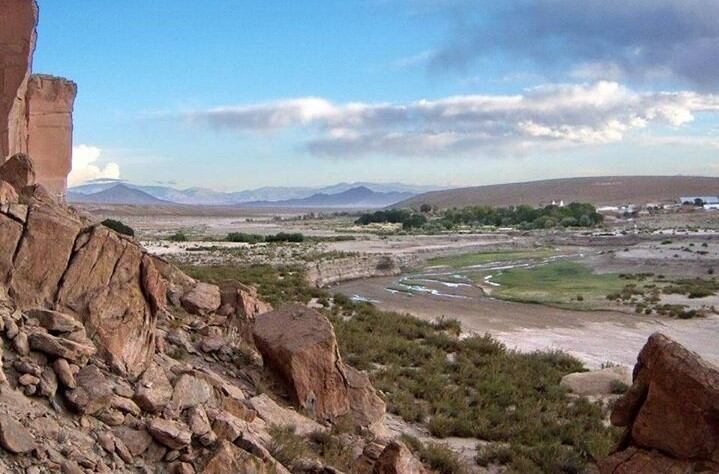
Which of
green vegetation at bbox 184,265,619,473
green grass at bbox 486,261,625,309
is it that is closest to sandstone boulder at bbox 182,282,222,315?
green vegetation at bbox 184,265,619,473

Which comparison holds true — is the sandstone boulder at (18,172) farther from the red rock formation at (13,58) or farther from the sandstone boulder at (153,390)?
the sandstone boulder at (153,390)

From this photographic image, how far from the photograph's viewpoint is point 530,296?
32938mm

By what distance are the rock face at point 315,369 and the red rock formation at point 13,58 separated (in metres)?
5.82

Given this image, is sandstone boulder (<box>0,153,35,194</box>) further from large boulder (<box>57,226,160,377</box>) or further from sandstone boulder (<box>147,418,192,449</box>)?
sandstone boulder (<box>147,418,192,449</box>)

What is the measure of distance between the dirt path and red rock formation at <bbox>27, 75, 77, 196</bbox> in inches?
508

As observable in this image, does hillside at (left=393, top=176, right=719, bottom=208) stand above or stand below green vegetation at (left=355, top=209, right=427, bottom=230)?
above

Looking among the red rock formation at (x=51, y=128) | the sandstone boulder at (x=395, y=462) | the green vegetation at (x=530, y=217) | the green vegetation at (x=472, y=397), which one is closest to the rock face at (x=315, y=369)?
the green vegetation at (x=472, y=397)

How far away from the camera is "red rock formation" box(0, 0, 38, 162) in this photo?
11258mm

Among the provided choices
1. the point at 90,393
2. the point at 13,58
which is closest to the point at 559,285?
the point at 13,58

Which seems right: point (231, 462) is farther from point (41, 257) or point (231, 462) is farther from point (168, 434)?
point (41, 257)

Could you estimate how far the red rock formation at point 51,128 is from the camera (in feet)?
53.8

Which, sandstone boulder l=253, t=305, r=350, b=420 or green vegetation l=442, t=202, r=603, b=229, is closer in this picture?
sandstone boulder l=253, t=305, r=350, b=420

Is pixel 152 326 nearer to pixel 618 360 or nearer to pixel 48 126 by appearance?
pixel 48 126

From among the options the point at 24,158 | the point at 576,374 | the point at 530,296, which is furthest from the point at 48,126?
the point at 530,296
